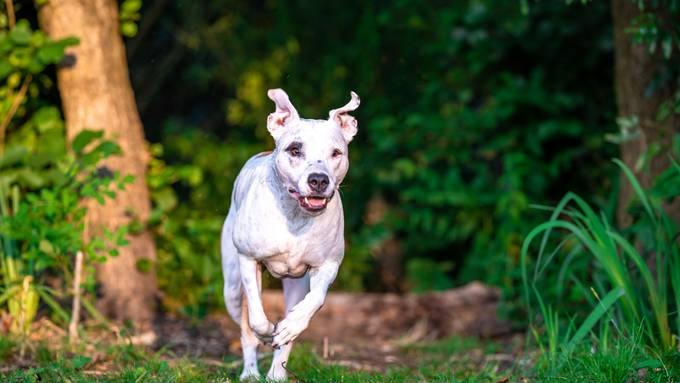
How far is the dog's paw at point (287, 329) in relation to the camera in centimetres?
396

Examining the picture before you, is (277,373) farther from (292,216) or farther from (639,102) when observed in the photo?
(639,102)

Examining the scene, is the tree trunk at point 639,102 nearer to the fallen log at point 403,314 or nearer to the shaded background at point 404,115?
the shaded background at point 404,115

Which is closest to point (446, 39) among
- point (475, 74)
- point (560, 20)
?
point (475, 74)

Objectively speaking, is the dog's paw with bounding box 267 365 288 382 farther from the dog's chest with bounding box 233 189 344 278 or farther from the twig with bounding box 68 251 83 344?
the twig with bounding box 68 251 83 344

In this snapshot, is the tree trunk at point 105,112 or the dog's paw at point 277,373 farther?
the tree trunk at point 105,112

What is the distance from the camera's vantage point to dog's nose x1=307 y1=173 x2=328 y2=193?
150 inches

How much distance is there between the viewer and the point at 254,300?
4.18 m

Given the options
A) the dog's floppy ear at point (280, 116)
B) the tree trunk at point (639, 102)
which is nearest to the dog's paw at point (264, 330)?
the dog's floppy ear at point (280, 116)

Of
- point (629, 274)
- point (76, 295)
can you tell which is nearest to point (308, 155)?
point (629, 274)

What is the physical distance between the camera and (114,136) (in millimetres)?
6457

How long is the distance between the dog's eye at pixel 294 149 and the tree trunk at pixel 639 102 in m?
2.98

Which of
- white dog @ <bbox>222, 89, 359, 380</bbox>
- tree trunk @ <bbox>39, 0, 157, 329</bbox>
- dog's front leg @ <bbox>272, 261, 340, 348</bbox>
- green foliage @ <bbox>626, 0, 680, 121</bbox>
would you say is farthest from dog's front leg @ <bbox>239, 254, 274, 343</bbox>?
green foliage @ <bbox>626, 0, 680, 121</bbox>

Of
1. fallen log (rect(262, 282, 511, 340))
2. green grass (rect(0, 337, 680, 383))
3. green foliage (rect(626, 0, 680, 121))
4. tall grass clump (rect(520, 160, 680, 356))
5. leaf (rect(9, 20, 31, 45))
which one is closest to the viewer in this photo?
green grass (rect(0, 337, 680, 383))

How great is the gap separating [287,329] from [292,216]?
0.50 meters
